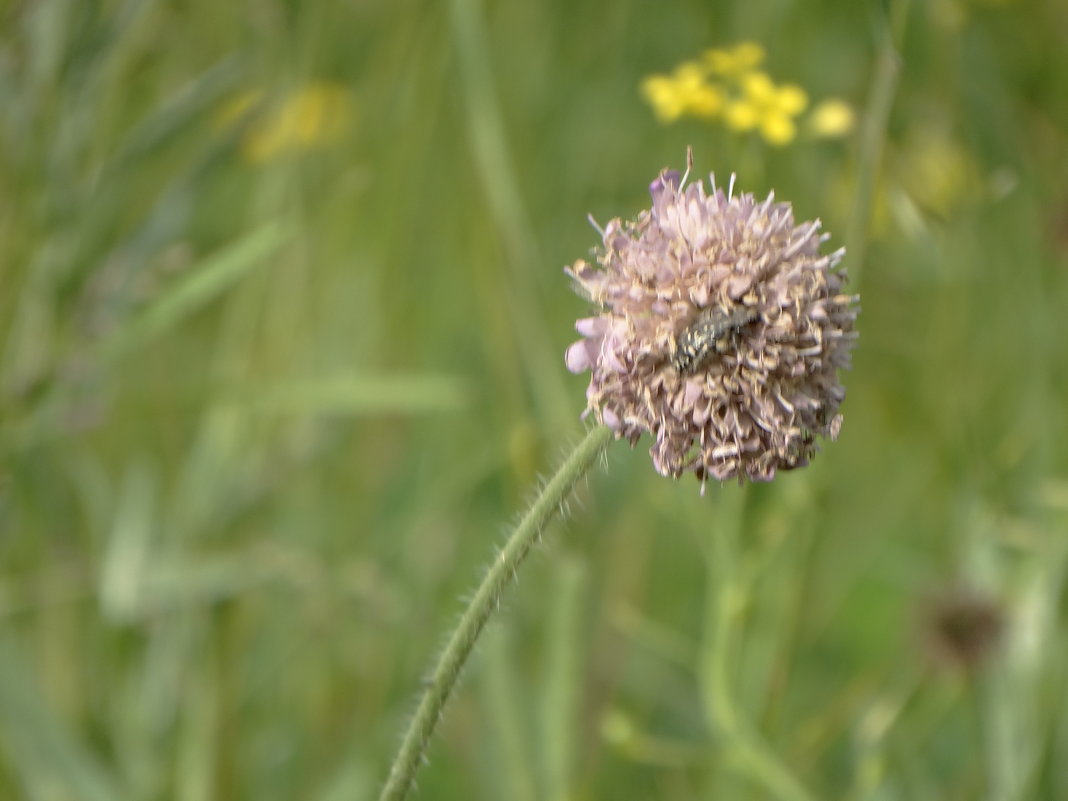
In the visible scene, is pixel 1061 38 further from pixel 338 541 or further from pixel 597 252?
pixel 597 252

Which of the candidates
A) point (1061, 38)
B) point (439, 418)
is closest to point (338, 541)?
point (439, 418)

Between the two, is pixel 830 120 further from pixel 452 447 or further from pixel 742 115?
pixel 452 447

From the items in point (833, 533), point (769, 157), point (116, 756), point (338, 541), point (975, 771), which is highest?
point (769, 157)

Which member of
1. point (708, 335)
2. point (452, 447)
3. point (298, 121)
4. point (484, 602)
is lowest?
point (484, 602)

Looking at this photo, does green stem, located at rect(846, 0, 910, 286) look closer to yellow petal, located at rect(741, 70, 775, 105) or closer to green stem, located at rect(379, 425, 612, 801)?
yellow petal, located at rect(741, 70, 775, 105)

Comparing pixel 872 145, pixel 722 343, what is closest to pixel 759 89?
pixel 872 145

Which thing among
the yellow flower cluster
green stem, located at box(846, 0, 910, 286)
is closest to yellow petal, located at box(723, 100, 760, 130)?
the yellow flower cluster
